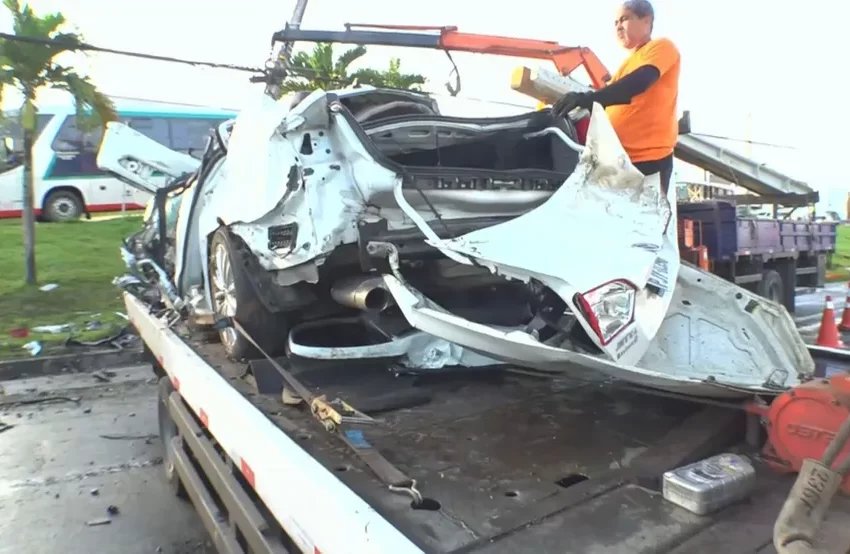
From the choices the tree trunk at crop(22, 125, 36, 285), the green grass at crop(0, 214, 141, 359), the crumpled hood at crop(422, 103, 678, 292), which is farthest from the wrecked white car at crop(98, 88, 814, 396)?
the tree trunk at crop(22, 125, 36, 285)

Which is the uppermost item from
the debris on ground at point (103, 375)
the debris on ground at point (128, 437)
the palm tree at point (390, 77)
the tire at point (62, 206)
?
the palm tree at point (390, 77)

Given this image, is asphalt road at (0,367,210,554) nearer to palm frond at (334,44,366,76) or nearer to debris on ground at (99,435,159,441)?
debris on ground at (99,435,159,441)

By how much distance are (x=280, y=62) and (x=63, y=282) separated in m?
6.67

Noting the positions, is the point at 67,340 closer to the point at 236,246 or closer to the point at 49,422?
the point at 49,422

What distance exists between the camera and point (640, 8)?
3.68 meters

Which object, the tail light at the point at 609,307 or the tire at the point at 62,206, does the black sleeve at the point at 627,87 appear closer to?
the tail light at the point at 609,307

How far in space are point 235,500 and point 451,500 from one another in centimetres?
112

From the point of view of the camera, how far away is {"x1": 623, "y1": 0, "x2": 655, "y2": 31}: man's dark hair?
3682 millimetres

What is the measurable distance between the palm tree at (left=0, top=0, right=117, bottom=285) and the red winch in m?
11.7

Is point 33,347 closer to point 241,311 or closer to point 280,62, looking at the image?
point 280,62

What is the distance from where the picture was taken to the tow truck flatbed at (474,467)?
1.92m

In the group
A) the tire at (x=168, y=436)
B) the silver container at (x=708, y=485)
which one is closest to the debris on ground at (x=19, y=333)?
the tire at (x=168, y=436)

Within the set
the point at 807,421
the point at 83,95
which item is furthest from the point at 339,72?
the point at 807,421

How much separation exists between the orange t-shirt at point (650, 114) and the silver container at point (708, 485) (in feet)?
6.30
